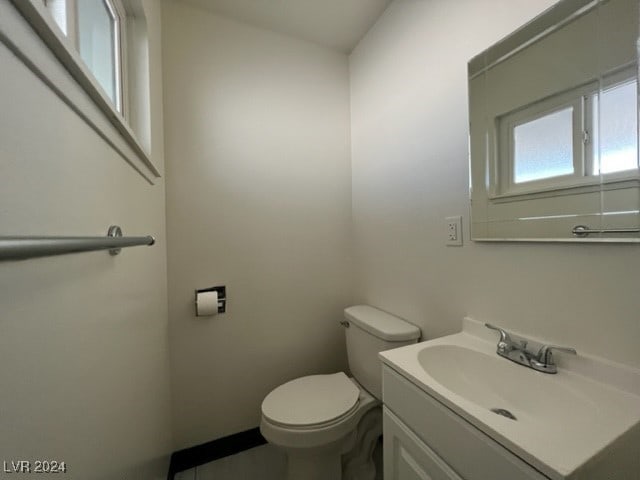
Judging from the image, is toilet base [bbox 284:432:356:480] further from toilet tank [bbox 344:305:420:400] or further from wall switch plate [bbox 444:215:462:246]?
wall switch plate [bbox 444:215:462:246]

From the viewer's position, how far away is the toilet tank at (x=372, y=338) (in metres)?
1.17

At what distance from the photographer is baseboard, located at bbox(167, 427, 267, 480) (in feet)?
4.39

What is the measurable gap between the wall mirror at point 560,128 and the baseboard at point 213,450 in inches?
65.0

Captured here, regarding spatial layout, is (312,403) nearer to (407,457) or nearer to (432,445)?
(407,457)

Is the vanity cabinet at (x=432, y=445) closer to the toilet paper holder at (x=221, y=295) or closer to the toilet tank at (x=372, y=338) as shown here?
the toilet tank at (x=372, y=338)

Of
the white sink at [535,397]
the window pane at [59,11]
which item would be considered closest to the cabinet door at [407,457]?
the white sink at [535,397]

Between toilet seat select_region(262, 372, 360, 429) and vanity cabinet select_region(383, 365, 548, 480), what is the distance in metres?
0.30

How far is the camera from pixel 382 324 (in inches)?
49.6

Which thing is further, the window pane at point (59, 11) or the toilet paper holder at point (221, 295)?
the toilet paper holder at point (221, 295)

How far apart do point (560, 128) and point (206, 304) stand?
5.24 feet

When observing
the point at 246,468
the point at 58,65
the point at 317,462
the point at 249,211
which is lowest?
the point at 246,468

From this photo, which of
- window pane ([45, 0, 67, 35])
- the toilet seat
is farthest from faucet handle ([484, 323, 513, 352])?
window pane ([45, 0, 67, 35])

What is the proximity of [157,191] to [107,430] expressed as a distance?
903 mm

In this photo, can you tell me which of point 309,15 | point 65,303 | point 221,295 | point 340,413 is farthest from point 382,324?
point 309,15
